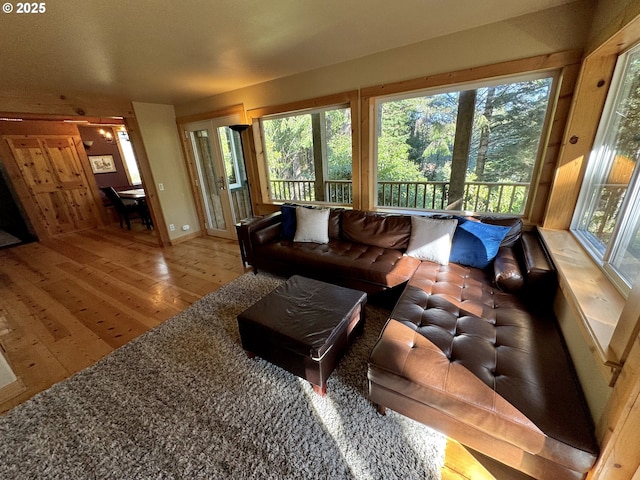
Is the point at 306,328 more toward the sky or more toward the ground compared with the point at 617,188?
more toward the ground

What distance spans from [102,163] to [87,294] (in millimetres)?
4995

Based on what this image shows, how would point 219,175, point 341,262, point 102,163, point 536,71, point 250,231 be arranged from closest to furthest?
1. point 536,71
2. point 341,262
3. point 250,231
4. point 219,175
5. point 102,163

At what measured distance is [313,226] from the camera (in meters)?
2.84

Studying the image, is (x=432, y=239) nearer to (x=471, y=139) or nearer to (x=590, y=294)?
(x=590, y=294)

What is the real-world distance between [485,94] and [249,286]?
3.18 metres

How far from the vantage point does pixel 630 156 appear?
4.74 ft

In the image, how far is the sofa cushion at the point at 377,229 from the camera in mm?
2533

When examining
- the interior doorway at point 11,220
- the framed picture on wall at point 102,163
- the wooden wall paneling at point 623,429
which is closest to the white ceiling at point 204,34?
the wooden wall paneling at point 623,429

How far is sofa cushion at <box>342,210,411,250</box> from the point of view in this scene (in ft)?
8.31

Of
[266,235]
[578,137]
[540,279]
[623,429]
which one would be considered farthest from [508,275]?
[266,235]

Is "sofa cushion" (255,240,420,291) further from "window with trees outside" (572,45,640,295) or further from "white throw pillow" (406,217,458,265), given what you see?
"window with trees outside" (572,45,640,295)

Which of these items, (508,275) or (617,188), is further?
(508,275)

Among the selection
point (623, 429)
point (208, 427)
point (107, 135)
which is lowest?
point (208, 427)

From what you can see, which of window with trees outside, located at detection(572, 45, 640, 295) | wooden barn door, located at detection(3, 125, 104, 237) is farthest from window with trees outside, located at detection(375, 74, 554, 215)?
wooden barn door, located at detection(3, 125, 104, 237)
